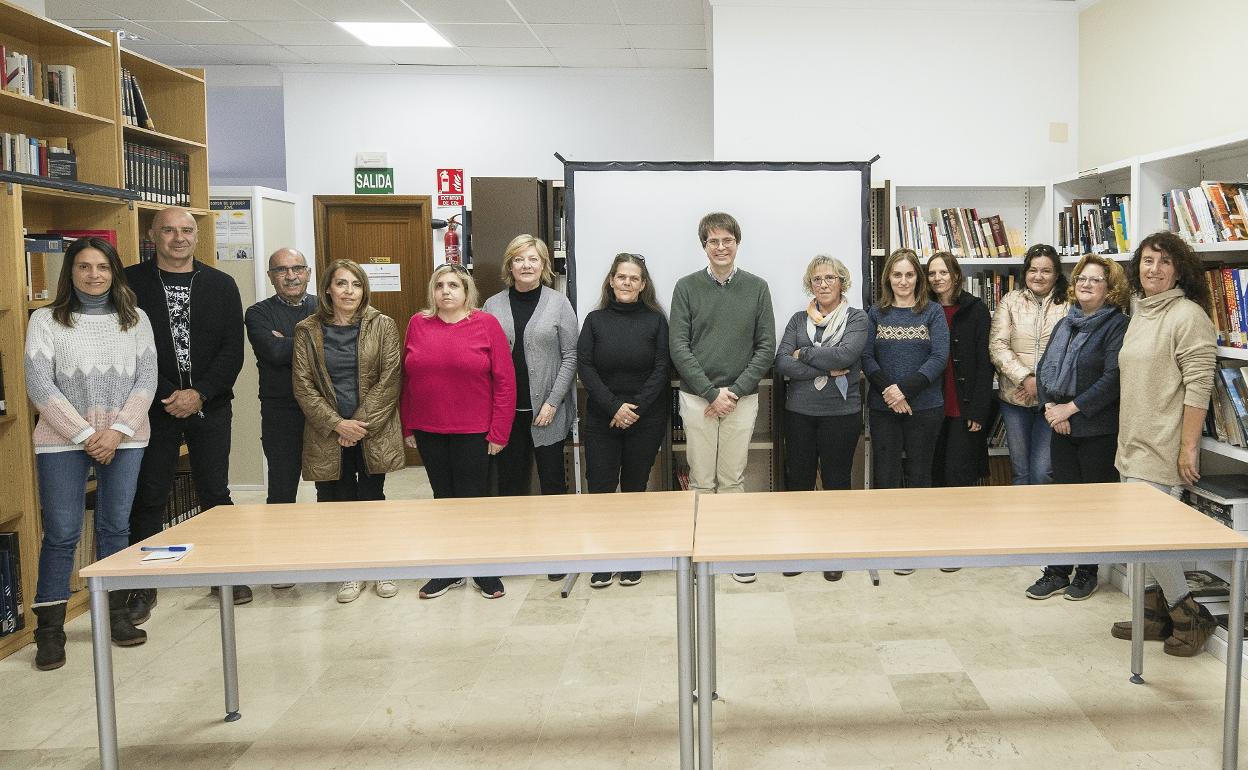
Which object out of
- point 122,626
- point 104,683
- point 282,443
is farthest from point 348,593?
point 104,683

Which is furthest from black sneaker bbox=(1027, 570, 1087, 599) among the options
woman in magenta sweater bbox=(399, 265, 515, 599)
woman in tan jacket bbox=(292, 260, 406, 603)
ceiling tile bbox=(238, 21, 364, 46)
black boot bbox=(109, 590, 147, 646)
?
ceiling tile bbox=(238, 21, 364, 46)

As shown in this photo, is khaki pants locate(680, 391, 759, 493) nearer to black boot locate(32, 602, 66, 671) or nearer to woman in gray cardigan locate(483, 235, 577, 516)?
woman in gray cardigan locate(483, 235, 577, 516)

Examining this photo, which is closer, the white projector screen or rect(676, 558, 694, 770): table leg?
rect(676, 558, 694, 770): table leg

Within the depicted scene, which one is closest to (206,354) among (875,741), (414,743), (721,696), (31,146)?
(31,146)

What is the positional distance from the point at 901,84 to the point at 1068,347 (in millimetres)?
2162

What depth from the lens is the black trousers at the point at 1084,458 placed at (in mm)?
3533

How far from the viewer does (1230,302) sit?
10.8ft

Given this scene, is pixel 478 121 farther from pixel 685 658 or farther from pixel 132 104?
pixel 685 658

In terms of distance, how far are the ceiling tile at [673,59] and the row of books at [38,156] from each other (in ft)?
12.6

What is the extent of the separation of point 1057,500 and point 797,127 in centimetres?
308

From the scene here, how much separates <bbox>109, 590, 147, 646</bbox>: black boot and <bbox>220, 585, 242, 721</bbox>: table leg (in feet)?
2.88

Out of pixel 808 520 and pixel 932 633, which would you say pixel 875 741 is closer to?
pixel 808 520

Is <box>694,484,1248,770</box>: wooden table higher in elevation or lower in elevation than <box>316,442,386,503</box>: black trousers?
higher

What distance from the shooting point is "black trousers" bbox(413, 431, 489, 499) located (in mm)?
3732
